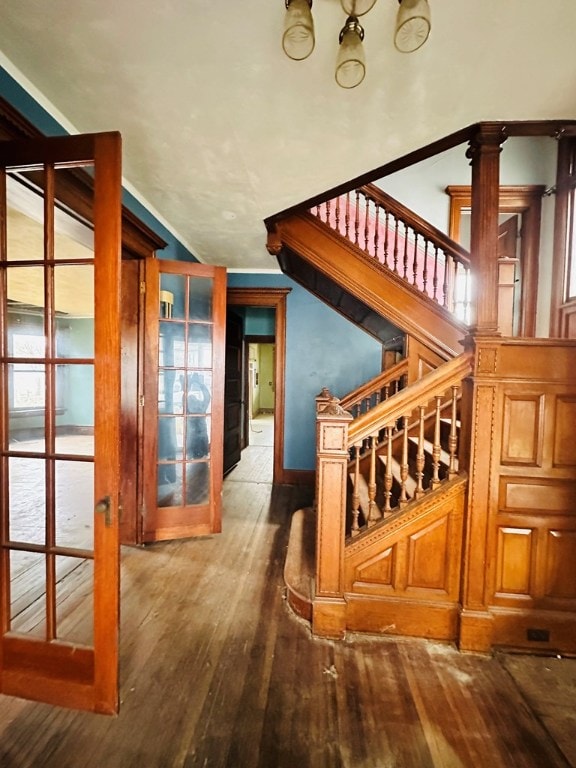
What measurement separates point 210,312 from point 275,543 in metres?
2.05

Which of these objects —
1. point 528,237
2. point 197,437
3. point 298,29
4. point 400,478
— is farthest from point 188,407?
point 528,237

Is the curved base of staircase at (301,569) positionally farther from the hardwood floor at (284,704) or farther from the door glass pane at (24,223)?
the door glass pane at (24,223)

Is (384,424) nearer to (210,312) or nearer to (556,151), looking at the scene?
(210,312)

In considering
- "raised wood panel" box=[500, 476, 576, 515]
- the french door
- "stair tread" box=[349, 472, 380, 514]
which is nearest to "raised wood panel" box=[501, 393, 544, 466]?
"raised wood panel" box=[500, 476, 576, 515]

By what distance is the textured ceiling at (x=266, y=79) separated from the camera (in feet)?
4.04

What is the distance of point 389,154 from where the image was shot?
2041mm

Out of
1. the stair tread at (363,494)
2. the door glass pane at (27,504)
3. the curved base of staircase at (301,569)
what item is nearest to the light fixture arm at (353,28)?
the stair tread at (363,494)

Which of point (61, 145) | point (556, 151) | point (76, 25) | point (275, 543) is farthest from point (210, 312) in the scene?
point (556, 151)

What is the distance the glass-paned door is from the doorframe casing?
4.77 ft

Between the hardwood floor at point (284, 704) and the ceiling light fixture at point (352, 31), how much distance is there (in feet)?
8.07

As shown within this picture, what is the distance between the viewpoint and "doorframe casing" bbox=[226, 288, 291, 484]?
14.4ft

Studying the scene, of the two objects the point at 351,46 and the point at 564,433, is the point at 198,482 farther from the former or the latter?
the point at 351,46

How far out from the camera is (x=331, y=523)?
193 centimetres

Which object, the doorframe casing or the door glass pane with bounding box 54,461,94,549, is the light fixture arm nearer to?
the door glass pane with bounding box 54,461,94,549
